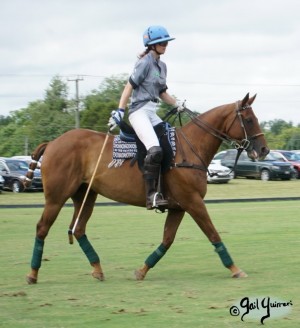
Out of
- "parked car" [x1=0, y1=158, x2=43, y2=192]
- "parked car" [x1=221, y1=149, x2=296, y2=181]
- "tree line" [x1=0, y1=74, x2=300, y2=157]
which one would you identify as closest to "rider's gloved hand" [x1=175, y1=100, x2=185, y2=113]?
"parked car" [x1=0, y1=158, x2=43, y2=192]

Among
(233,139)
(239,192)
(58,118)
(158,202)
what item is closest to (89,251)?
(158,202)

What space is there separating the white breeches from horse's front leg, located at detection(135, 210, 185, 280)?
3.80ft

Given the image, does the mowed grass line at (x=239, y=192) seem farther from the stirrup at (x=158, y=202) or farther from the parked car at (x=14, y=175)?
the stirrup at (x=158, y=202)

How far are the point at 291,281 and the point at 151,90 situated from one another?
3.13 meters

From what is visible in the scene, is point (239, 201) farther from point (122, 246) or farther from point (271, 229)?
point (122, 246)

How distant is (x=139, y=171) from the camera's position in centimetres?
1166

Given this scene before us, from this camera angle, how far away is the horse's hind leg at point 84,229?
11516mm

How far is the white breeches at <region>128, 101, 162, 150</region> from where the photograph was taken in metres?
11.4

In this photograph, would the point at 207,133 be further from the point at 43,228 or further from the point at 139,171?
the point at 43,228

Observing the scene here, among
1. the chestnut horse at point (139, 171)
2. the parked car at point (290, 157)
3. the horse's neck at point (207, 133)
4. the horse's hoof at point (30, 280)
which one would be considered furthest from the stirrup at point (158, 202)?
the parked car at point (290, 157)

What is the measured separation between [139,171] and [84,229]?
1.18 metres

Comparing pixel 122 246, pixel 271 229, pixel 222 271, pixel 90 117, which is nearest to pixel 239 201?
pixel 271 229

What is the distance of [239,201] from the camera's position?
103 ft

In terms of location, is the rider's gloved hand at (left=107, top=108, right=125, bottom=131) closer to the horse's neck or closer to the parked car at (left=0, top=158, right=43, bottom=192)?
the horse's neck
